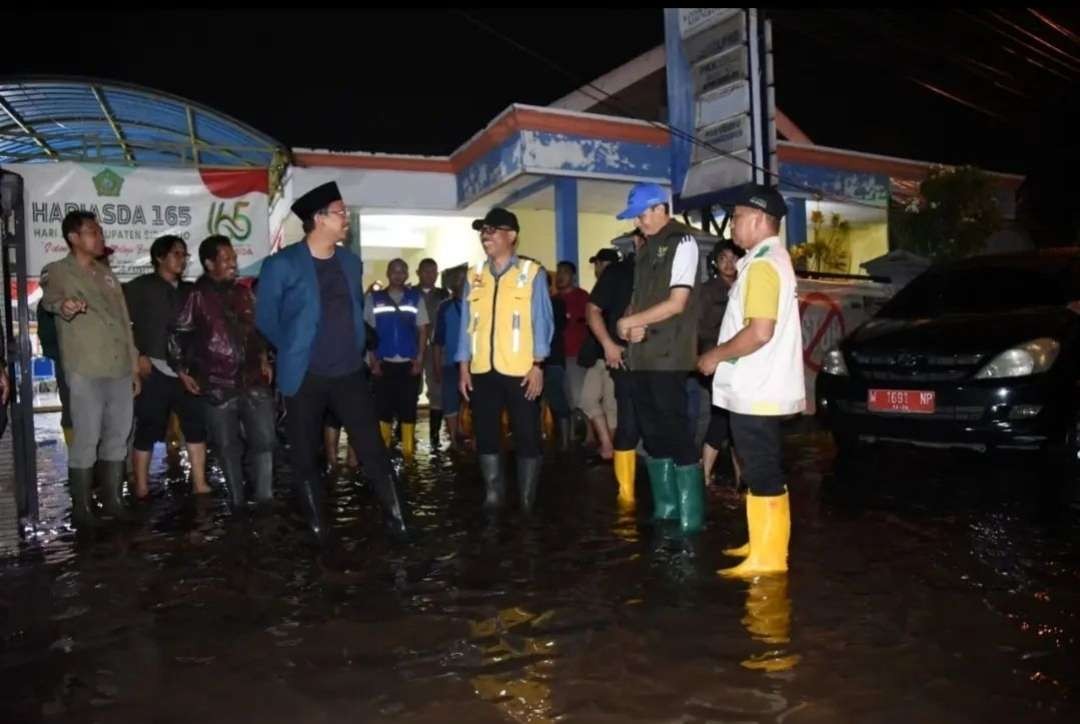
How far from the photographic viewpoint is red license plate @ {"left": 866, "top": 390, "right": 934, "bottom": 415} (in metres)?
6.07

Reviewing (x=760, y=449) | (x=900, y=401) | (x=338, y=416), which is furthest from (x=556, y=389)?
(x=760, y=449)

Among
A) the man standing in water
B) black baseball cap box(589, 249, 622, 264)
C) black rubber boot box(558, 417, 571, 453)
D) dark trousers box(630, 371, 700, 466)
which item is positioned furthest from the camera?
black rubber boot box(558, 417, 571, 453)

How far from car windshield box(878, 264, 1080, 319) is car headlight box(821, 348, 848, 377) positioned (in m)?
0.75

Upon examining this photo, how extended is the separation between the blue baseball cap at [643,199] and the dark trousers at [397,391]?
3.82 metres

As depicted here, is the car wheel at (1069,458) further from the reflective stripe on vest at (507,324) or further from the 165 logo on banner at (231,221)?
the 165 logo on banner at (231,221)

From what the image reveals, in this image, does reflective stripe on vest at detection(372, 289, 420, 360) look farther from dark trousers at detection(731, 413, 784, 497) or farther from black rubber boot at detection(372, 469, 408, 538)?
dark trousers at detection(731, 413, 784, 497)

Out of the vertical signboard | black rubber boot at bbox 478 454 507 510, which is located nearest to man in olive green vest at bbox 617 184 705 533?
black rubber boot at bbox 478 454 507 510

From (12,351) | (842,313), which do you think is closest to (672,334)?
(12,351)

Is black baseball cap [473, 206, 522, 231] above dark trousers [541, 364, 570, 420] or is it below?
above

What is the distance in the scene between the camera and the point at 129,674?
9.84 ft

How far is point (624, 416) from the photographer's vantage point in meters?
5.37

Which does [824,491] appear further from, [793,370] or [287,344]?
[287,344]

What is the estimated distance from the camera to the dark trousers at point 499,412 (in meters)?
5.29

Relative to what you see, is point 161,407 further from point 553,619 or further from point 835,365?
point 835,365
